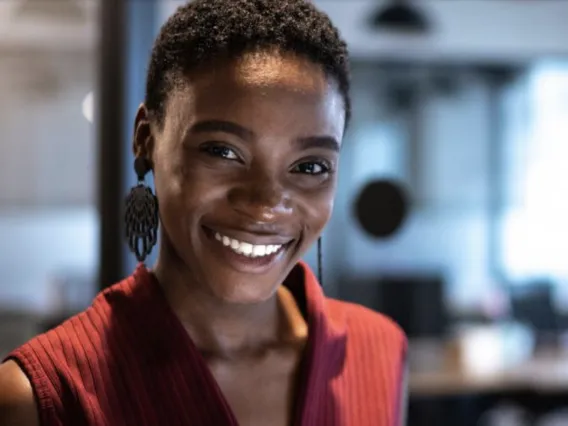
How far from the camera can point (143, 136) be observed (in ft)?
2.62

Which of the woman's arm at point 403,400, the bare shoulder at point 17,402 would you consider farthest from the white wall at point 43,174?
the bare shoulder at point 17,402

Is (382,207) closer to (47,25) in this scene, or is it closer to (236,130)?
(236,130)

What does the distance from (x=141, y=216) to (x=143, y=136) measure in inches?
3.2

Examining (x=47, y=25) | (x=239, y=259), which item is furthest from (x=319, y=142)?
(x=47, y=25)

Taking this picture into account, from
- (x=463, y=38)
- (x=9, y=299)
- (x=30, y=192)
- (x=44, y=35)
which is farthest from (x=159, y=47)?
(x=463, y=38)

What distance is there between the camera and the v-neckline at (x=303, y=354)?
76cm

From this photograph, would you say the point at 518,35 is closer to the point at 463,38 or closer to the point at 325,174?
the point at 463,38

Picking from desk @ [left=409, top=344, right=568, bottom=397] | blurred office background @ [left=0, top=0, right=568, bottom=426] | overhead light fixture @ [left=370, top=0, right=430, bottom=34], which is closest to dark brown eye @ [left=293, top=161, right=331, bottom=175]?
blurred office background @ [left=0, top=0, right=568, bottom=426]

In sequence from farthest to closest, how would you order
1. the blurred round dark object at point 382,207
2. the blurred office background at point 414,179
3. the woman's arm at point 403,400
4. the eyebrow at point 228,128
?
1. the blurred office background at point 414,179
2. the blurred round dark object at point 382,207
3. the woman's arm at point 403,400
4. the eyebrow at point 228,128

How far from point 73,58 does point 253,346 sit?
67.1 inches

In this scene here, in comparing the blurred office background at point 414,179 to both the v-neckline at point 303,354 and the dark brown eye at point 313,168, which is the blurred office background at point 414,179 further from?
the dark brown eye at point 313,168

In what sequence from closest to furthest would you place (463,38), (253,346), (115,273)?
(253,346), (115,273), (463,38)

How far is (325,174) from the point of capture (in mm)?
765

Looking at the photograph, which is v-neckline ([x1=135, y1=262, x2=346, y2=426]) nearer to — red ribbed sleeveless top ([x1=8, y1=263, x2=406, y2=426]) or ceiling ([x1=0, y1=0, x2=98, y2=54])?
red ribbed sleeveless top ([x1=8, y1=263, x2=406, y2=426])
